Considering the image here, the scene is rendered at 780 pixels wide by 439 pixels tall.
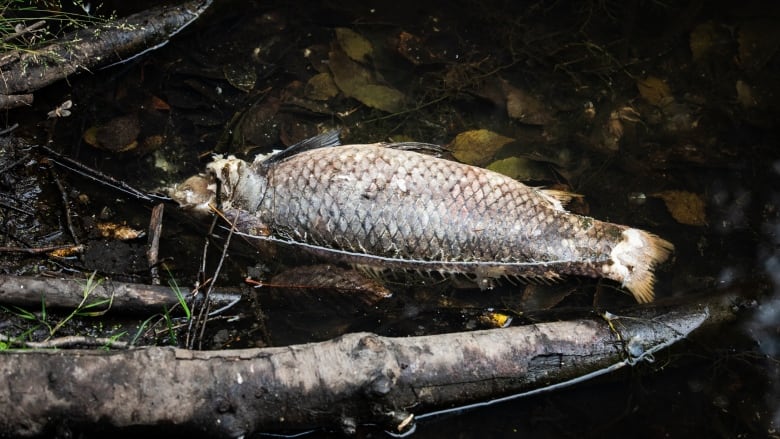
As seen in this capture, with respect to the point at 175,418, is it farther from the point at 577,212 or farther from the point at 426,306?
the point at 577,212

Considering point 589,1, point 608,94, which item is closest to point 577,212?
point 608,94

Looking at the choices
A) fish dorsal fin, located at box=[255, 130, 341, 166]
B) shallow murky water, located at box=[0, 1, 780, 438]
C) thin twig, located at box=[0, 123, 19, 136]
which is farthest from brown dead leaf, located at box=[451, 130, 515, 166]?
thin twig, located at box=[0, 123, 19, 136]

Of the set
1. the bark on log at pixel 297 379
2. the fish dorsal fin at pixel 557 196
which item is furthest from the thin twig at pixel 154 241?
the fish dorsal fin at pixel 557 196

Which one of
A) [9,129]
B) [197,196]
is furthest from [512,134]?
[9,129]

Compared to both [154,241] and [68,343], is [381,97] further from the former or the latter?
[68,343]

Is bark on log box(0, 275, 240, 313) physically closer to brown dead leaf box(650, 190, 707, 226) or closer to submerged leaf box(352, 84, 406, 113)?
submerged leaf box(352, 84, 406, 113)
